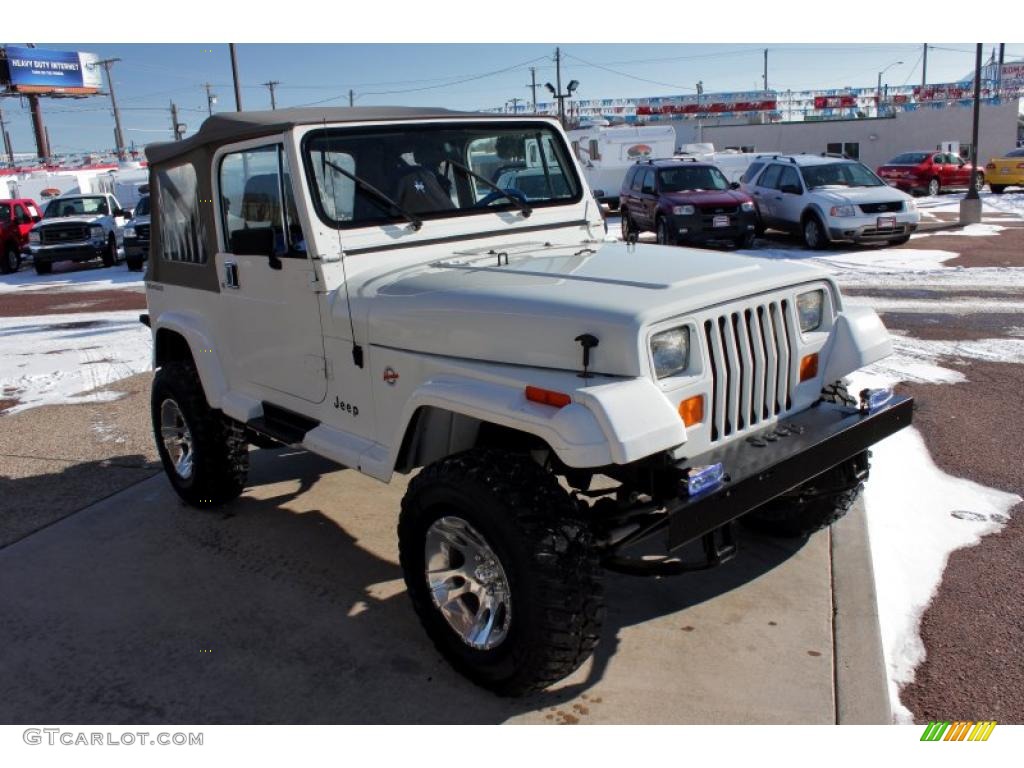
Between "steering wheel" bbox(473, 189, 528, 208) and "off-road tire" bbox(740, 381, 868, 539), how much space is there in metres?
1.81

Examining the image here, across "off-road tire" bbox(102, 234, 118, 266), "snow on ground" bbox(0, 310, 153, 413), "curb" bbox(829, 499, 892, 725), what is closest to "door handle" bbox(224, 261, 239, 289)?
"curb" bbox(829, 499, 892, 725)

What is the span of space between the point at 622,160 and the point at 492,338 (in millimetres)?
27110

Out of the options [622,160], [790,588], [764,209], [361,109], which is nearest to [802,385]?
[790,588]

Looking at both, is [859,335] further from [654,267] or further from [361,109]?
[361,109]

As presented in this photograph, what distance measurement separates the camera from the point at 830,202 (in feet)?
51.9

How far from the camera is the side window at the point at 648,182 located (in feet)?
56.6

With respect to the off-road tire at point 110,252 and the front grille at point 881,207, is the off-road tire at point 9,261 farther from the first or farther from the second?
the front grille at point 881,207

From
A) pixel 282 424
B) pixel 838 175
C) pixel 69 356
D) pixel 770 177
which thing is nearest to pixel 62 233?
pixel 69 356

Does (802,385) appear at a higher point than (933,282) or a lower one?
higher

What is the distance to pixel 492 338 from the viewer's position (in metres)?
3.30

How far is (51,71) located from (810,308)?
7372 centimetres

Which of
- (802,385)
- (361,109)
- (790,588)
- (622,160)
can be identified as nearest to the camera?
(802,385)

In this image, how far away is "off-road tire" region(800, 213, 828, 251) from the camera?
16062mm

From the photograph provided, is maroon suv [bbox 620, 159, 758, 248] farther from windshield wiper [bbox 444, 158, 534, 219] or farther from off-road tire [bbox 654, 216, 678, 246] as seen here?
windshield wiper [bbox 444, 158, 534, 219]
